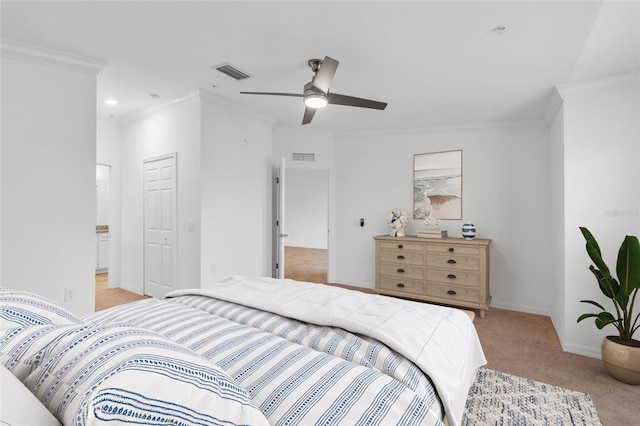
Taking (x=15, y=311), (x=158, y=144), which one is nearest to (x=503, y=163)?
(x=158, y=144)

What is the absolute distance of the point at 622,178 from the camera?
2.89 metres

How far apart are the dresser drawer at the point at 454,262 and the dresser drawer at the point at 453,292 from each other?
0.82 feet

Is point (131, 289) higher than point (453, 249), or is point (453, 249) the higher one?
point (453, 249)

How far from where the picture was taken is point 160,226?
4.35 meters

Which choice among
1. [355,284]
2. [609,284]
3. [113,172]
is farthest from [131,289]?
[609,284]

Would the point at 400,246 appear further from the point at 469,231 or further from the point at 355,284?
the point at 355,284

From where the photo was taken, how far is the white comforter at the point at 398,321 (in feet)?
4.33

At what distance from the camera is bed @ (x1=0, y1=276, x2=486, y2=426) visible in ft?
2.11

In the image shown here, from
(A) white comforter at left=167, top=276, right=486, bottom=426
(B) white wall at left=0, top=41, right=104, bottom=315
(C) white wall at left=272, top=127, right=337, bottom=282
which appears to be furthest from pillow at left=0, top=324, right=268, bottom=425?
(C) white wall at left=272, top=127, right=337, bottom=282

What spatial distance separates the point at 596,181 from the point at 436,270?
1.97m

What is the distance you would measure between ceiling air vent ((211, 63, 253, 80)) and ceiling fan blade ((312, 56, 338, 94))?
3.04ft

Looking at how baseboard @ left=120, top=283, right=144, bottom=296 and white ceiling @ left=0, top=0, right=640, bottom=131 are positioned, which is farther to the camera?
baseboard @ left=120, top=283, right=144, bottom=296

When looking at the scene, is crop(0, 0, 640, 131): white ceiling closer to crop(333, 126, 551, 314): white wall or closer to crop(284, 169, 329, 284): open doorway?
crop(333, 126, 551, 314): white wall

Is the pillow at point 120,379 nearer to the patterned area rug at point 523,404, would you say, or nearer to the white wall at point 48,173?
the patterned area rug at point 523,404
